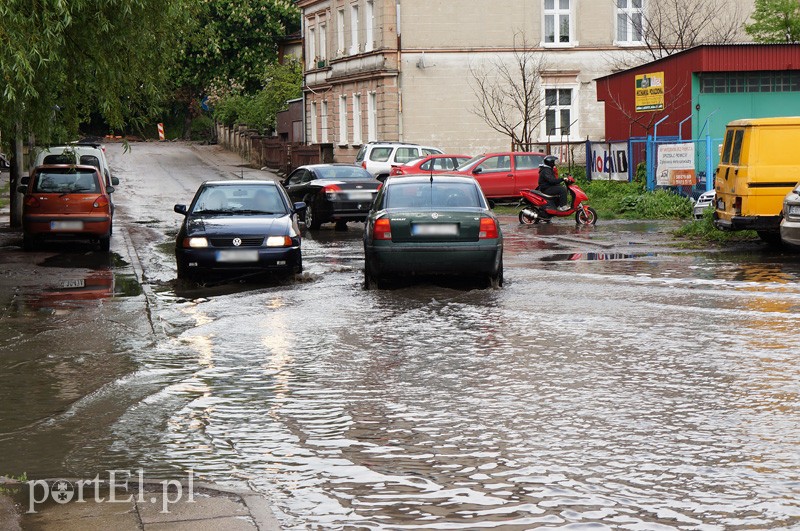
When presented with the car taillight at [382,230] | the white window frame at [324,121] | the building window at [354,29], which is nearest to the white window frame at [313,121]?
the white window frame at [324,121]

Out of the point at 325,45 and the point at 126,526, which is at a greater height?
the point at 325,45

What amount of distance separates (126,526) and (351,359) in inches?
208

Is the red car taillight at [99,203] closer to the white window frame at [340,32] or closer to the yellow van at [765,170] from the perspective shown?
the yellow van at [765,170]

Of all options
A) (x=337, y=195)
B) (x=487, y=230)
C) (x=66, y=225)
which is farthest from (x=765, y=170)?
(x=66, y=225)

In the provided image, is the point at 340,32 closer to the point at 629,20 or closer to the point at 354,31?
the point at 354,31

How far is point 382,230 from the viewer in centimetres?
1573

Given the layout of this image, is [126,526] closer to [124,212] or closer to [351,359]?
[351,359]

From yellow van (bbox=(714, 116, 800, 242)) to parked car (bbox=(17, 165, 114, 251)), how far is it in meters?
11.8

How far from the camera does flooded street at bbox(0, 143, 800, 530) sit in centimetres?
662

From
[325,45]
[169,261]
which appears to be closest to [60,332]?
[169,261]

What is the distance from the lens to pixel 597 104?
4909 centimetres

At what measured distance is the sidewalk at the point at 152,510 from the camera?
5926mm

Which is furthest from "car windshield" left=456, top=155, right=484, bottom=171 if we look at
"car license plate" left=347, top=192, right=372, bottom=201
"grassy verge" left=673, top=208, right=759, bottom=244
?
"grassy verge" left=673, top=208, right=759, bottom=244

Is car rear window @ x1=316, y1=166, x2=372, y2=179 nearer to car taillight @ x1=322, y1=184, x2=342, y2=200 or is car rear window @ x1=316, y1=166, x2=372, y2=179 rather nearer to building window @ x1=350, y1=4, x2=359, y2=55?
car taillight @ x1=322, y1=184, x2=342, y2=200
